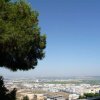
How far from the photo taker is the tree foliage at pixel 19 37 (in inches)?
329

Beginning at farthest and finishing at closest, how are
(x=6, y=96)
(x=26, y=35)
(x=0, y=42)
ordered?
1. (x=6, y=96)
2. (x=26, y=35)
3. (x=0, y=42)

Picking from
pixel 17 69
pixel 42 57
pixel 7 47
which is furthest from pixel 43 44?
pixel 7 47

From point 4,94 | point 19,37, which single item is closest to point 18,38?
point 19,37

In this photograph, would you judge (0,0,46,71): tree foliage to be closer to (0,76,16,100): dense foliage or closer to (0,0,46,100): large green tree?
(0,0,46,100): large green tree

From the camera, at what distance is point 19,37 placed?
8539 millimetres

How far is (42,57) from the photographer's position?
33.6 ft

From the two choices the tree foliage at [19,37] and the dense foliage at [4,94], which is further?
the dense foliage at [4,94]

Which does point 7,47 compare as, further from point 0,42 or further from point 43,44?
point 43,44

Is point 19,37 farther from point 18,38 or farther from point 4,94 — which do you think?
point 4,94

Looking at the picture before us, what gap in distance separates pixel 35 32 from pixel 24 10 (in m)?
0.77

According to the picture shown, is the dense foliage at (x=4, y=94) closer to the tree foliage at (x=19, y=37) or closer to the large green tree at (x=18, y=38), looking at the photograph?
the large green tree at (x=18, y=38)

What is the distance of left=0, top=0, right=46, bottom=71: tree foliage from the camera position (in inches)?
329

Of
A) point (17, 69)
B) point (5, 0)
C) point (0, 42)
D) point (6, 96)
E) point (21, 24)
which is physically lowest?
point (6, 96)

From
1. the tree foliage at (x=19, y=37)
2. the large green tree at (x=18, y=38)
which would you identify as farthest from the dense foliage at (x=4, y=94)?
the tree foliage at (x=19, y=37)
